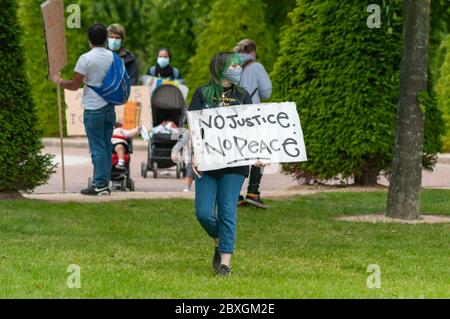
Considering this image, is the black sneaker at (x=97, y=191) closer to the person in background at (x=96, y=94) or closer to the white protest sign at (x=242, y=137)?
the person in background at (x=96, y=94)

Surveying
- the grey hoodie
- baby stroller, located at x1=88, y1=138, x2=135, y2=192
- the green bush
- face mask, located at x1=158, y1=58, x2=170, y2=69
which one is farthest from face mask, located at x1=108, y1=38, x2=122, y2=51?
the green bush

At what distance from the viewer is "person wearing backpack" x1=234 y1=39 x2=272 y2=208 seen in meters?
14.8

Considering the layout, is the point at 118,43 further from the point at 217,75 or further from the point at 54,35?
the point at 217,75

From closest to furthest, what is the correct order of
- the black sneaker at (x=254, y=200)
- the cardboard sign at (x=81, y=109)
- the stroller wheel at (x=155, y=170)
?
the black sneaker at (x=254, y=200) → the cardboard sign at (x=81, y=109) → the stroller wheel at (x=155, y=170)

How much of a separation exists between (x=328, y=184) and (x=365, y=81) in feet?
5.77

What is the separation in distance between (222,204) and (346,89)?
7.68m

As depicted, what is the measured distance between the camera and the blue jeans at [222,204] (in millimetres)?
10062

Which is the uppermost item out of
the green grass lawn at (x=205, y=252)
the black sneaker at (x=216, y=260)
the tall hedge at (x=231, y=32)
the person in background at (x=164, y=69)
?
the tall hedge at (x=231, y=32)

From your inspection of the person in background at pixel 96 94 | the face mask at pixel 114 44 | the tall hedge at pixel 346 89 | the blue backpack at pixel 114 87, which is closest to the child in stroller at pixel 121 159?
the face mask at pixel 114 44

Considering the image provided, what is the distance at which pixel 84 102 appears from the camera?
1581cm

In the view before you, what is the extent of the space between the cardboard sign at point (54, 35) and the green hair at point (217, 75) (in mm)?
5889

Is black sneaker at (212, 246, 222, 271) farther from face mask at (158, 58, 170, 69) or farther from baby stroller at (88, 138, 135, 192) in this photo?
face mask at (158, 58, 170, 69)
